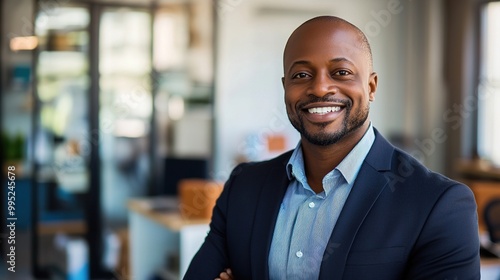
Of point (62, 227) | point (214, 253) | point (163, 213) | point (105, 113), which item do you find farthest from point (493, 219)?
point (62, 227)

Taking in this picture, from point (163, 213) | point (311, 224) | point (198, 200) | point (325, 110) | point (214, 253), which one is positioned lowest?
point (163, 213)

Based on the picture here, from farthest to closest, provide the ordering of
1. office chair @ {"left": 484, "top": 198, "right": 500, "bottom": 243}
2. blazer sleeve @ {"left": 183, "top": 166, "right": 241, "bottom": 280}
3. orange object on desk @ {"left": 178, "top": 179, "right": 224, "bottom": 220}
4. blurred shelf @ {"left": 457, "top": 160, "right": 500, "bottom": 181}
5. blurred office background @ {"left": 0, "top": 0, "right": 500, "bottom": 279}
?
blurred shelf @ {"left": 457, "top": 160, "right": 500, "bottom": 181}, blurred office background @ {"left": 0, "top": 0, "right": 500, "bottom": 279}, orange object on desk @ {"left": 178, "top": 179, "right": 224, "bottom": 220}, office chair @ {"left": 484, "top": 198, "right": 500, "bottom": 243}, blazer sleeve @ {"left": 183, "top": 166, "right": 241, "bottom": 280}

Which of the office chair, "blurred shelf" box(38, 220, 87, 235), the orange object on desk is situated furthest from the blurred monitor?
the office chair

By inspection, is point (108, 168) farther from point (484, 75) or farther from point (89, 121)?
point (484, 75)

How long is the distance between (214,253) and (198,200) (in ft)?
8.63

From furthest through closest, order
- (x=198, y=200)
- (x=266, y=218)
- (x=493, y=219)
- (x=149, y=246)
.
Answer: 1. (x=149, y=246)
2. (x=198, y=200)
3. (x=493, y=219)
4. (x=266, y=218)

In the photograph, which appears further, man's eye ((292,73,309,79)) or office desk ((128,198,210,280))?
office desk ((128,198,210,280))

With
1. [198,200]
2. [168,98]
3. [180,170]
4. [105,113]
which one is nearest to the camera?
[198,200]

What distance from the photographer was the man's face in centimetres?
142

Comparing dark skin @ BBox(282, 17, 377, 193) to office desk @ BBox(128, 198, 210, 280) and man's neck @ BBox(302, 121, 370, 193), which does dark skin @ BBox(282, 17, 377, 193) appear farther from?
office desk @ BBox(128, 198, 210, 280)

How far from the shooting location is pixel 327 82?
142 centimetres

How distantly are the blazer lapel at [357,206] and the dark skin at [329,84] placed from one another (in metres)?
0.06

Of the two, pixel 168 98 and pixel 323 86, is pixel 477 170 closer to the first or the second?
pixel 168 98

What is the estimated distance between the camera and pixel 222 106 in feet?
20.5
